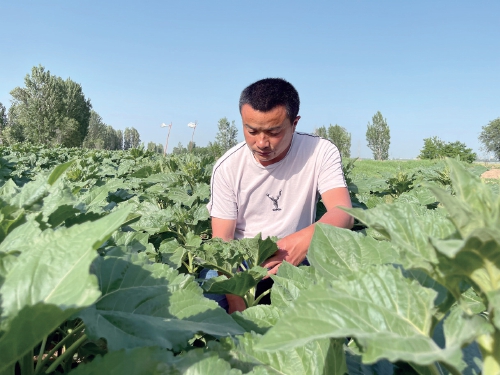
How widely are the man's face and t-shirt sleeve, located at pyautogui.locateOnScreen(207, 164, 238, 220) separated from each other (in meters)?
0.40

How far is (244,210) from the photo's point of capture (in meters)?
3.38

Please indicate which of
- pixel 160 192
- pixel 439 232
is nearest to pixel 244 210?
pixel 160 192

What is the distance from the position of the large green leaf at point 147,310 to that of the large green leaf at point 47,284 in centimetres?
19

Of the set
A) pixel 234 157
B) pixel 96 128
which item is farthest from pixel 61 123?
pixel 234 157

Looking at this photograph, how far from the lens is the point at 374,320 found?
25.2 inches

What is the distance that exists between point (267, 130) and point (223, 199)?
70 cm

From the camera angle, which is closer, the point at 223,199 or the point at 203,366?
the point at 203,366

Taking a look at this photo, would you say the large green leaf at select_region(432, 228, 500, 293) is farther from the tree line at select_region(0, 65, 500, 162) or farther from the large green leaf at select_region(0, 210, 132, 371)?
the tree line at select_region(0, 65, 500, 162)

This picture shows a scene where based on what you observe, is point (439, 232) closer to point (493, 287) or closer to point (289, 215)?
point (493, 287)

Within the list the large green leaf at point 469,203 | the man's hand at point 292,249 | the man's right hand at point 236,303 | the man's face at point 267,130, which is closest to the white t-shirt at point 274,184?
the man's face at point 267,130

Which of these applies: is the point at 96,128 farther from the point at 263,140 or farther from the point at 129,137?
the point at 263,140

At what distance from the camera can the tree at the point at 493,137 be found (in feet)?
213

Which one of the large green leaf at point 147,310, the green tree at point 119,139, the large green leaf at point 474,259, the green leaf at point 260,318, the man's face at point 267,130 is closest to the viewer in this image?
the large green leaf at point 474,259

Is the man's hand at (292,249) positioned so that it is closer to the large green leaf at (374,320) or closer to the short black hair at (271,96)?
the short black hair at (271,96)
